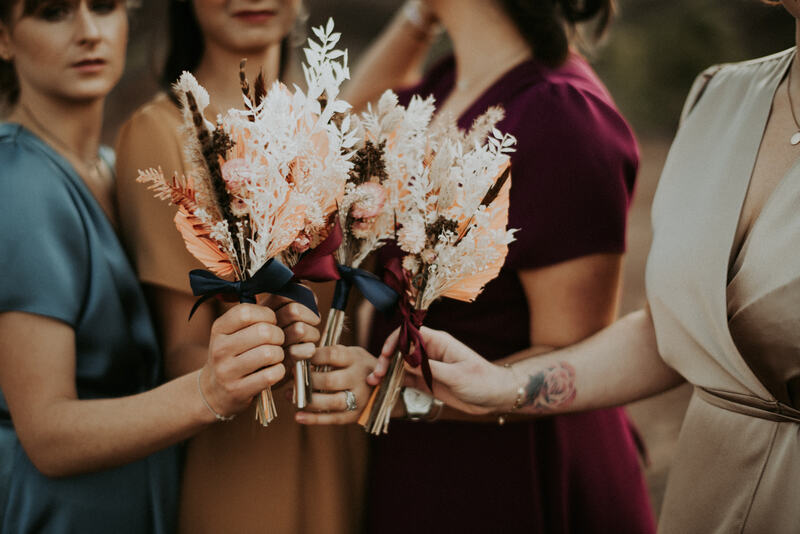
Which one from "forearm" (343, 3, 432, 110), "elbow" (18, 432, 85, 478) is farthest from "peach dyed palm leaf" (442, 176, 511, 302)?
"forearm" (343, 3, 432, 110)

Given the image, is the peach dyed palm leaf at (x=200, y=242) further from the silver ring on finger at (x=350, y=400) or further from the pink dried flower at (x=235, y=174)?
the silver ring on finger at (x=350, y=400)

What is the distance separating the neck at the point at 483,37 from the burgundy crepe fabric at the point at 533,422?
15 cm

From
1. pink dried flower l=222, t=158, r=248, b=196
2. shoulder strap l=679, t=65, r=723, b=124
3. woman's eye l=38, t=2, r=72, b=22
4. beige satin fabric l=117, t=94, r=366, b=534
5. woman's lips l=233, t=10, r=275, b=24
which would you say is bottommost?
beige satin fabric l=117, t=94, r=366, b=534

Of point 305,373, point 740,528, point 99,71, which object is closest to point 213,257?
point 305,373

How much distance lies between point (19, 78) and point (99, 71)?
262 mm

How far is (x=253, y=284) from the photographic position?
5.26 ft

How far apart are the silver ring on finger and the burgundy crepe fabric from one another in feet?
1.59

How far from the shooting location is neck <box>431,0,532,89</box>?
2480 mm

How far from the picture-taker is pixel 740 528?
1.75 metres

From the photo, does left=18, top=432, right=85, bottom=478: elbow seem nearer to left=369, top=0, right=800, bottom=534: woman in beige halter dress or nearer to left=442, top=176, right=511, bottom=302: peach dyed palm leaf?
left=369, top=0, right=800, bottom=534: woman in beige halter dress

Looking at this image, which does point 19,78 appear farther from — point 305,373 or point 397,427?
point 397,427

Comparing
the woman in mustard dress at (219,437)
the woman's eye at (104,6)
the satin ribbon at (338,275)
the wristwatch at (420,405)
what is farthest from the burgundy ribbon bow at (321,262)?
the woman's eye at (104,6)

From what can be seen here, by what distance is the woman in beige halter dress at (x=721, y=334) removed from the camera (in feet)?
5.42

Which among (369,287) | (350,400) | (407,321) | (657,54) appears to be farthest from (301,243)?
(657,54)
